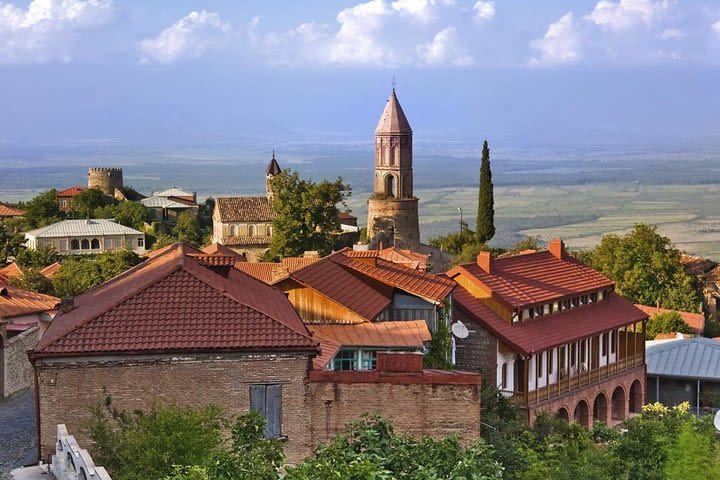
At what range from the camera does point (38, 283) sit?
43719mm

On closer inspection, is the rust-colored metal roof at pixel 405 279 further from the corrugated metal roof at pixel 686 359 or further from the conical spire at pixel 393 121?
the conical spire at pixel 393 121

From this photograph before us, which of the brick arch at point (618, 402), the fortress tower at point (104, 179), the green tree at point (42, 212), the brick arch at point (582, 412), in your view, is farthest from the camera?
the fortress tower at point (104, 179)

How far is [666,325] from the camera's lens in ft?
176

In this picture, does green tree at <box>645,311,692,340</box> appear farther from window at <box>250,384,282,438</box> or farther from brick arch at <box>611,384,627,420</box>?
window at <box>250,384,282,438</box>

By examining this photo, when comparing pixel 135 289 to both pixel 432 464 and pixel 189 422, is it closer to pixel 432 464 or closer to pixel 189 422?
pixel 189 422

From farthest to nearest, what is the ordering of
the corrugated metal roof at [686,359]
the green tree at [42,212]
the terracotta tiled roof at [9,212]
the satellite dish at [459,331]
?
1. the terracotta tiled roof at [9,212]
2. the green tree at [42,212]
3. the corrugated metal roof at [686,359]
4. the satellite dish at [459,331]

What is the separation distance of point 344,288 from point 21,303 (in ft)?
30.8

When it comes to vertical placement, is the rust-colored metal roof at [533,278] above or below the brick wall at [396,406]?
below

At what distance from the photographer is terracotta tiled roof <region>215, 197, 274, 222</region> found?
3501 inches

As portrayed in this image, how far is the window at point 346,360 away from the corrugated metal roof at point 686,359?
Result: 2075 cm

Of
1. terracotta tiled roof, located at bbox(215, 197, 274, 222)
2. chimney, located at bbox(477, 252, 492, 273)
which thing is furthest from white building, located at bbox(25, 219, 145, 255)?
chimney, located at bbox(477, 252, 492, 273)

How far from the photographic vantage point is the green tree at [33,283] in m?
42.8

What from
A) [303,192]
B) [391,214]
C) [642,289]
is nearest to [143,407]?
[642,289]

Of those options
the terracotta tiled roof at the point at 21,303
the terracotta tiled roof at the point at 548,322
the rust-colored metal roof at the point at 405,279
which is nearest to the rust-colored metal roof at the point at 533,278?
the terracotta tiled roof at the point at 548,322
